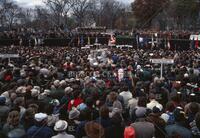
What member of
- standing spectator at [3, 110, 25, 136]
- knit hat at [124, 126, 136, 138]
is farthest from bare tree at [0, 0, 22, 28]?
knit hat at [124, 126, 136, 138]

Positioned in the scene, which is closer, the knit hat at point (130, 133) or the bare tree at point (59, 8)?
the knit hat at point (130, 133)

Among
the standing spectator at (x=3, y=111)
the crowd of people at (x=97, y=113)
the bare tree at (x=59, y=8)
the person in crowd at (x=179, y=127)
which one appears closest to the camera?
the person in crowd at (x=179, y=127)

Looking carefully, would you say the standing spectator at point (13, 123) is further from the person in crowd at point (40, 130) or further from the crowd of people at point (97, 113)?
the person in crowd at point (40, 130)

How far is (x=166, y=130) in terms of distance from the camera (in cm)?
818

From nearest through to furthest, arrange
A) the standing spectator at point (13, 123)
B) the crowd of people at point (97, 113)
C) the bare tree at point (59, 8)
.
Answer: the crowd of people at point (97, 113)
the standing spectator at point (13, 123)
the bare tree at point (59, 8)

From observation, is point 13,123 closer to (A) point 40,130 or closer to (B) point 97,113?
(A) point 40,130

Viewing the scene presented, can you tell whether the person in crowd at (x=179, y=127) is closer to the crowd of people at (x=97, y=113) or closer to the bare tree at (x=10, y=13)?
the crowd of people at (x=97, y=113)

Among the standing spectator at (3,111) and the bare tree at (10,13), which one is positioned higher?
the bare tree at (10,13)

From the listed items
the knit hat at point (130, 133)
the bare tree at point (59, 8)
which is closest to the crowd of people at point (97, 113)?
the knit hat at point (130, 133)

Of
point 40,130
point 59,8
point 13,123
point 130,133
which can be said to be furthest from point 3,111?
point 59,8

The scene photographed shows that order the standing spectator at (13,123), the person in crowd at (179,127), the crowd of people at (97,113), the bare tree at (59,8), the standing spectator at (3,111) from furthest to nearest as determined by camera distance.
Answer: the bare tree at (59,8) → the standing spectator at (3,111) → the standing spectator at (13,123) → the crowd of people at (97,113) → the person in crowd at (179,127)

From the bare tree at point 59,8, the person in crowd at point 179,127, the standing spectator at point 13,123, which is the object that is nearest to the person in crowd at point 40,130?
the standing spectator at point 13,123

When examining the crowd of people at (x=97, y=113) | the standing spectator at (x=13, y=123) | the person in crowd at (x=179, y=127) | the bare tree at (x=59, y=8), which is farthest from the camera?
the bare tree at (x=59, y=8)

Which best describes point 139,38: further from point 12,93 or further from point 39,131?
point 39,131
